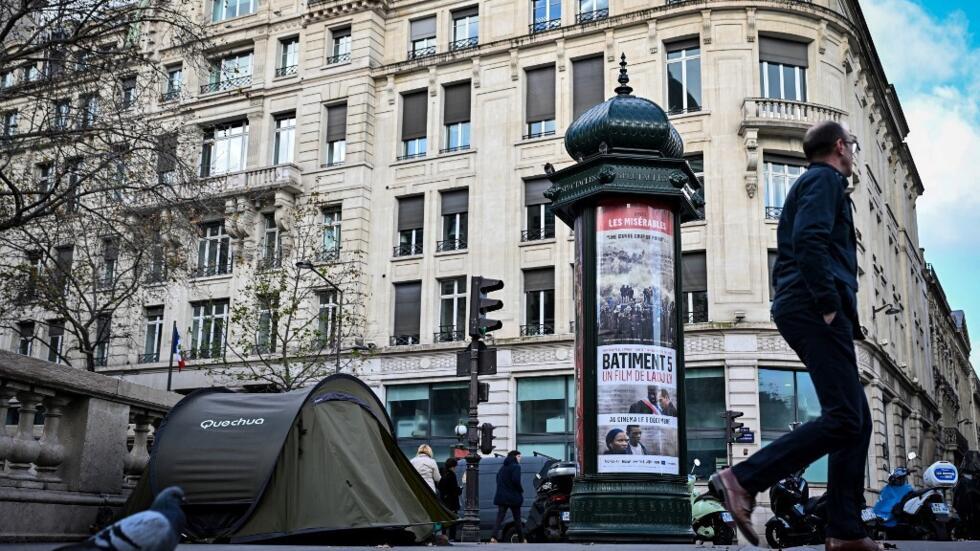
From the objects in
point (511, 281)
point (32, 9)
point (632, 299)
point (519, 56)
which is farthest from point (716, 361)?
point (32, 9)

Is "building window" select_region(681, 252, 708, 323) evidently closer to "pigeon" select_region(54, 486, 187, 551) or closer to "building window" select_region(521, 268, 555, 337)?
"building window" select_region(521, 268, 555, 337)

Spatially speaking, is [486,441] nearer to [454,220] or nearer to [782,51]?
[454,220]

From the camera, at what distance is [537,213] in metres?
32.6

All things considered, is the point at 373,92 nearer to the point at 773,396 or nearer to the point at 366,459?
the point at 773,396

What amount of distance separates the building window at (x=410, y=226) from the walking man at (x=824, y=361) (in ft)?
97.8

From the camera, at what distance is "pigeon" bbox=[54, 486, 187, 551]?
364cm

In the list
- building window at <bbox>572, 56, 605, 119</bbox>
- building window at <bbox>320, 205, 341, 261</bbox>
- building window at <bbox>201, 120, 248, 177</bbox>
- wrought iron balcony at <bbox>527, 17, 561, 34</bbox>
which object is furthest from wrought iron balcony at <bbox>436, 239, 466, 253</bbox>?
building window at <bbox>201, 120, 248, 177</bbox>

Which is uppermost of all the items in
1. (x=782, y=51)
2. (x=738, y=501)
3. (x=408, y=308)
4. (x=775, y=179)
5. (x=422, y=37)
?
(x=422, y=37)

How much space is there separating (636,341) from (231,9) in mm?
33418

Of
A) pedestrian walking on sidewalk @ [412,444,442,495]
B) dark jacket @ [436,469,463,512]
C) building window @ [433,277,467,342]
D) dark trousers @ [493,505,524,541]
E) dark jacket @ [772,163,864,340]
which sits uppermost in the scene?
building window @ [433,277,467,342]

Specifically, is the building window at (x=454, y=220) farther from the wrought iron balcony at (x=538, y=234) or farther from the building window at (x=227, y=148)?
the building window at (x=227, y=148)

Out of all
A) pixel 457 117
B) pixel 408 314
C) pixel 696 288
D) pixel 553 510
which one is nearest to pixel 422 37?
pixel 457 117

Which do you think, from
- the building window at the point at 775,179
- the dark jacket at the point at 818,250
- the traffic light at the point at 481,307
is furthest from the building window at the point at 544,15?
the dark jacket at the point at 818,250

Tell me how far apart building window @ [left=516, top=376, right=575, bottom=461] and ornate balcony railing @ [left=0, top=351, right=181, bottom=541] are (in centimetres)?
2118
